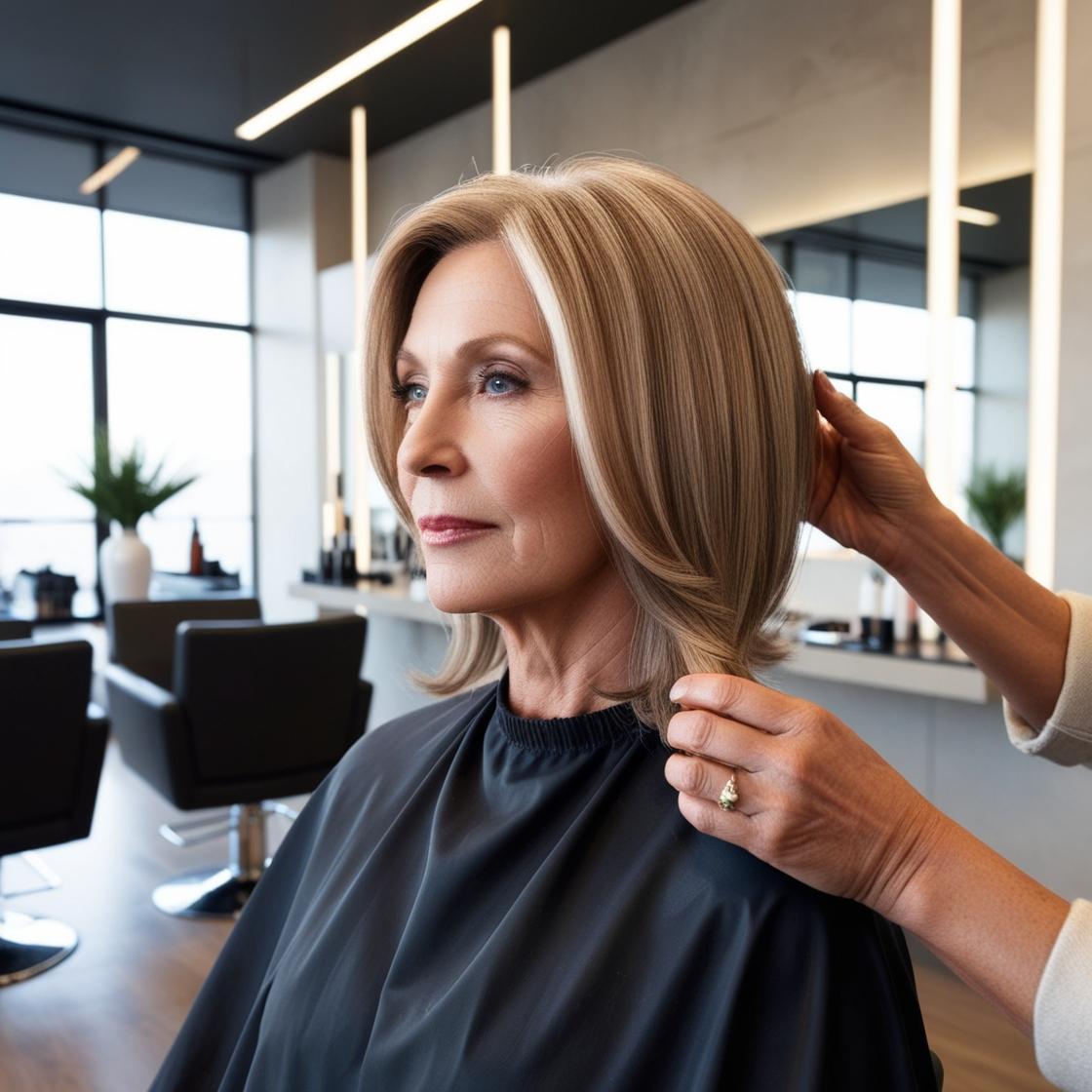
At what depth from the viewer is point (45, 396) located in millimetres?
5824

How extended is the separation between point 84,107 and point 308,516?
2400 millimetres

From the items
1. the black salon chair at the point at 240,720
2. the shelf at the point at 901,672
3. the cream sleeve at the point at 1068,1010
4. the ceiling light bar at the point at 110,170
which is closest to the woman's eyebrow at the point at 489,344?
the cream sleeve at the point at 1068,1010

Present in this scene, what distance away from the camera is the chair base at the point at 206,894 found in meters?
3.25

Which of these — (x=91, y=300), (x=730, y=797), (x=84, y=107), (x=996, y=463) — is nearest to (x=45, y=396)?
(x=91, y=300)

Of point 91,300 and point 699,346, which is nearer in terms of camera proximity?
point 699,346

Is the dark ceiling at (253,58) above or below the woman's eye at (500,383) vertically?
above

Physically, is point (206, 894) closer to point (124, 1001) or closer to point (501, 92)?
point (124, 1001)

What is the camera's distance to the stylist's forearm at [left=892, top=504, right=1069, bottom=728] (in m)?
1.17

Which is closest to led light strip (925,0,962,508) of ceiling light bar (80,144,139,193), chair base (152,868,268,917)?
chair base (152,868,268,917)

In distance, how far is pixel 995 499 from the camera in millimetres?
2736

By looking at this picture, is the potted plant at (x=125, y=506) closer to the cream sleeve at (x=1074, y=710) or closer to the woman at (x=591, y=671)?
the woman at (x=591, y=671)

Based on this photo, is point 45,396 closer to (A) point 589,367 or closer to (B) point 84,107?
(B) point 84,107

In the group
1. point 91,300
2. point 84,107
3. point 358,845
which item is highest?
point 84,107

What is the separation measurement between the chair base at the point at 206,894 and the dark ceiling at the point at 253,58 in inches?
131
